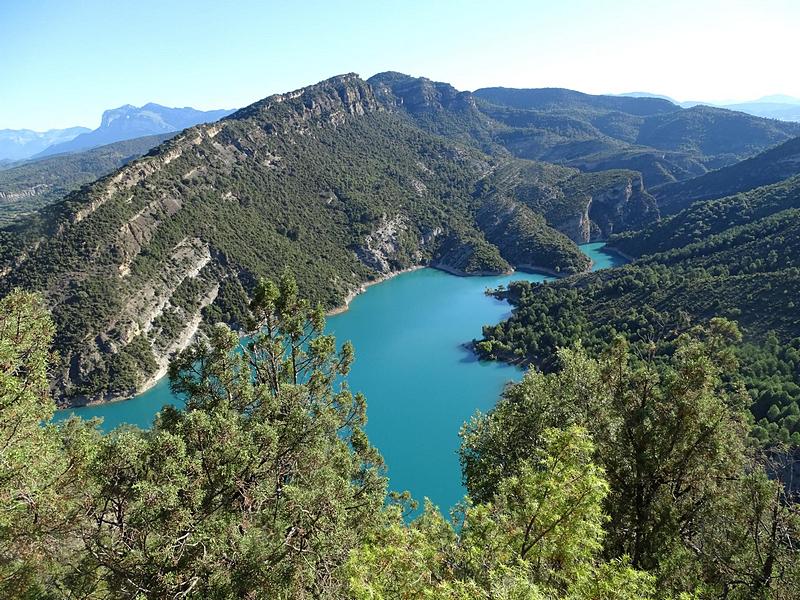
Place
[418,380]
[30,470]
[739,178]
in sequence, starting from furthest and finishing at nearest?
1. [739,178]
2. [418,380]
3. [30,470]

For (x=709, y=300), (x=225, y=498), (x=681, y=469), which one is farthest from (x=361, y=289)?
(x=225, y=498)

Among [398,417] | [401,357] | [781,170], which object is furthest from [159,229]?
[781,170]

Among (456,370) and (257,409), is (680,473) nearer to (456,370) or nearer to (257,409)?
(257,409)

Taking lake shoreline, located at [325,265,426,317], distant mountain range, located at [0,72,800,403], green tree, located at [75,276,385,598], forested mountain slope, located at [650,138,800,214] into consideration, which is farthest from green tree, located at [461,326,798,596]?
forested mountain slope, located at [650,138,800,214]

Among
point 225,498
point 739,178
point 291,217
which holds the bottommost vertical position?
point 291,217

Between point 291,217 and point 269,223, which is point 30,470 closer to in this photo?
point 269,223

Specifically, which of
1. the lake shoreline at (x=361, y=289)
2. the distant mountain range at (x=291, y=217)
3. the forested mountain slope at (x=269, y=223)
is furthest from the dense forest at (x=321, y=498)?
the lake shoreline at (x=361, y=289)

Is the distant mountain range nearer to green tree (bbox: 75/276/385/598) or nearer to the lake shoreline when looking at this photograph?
the lake shoreline

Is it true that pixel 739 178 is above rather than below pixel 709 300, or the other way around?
above
